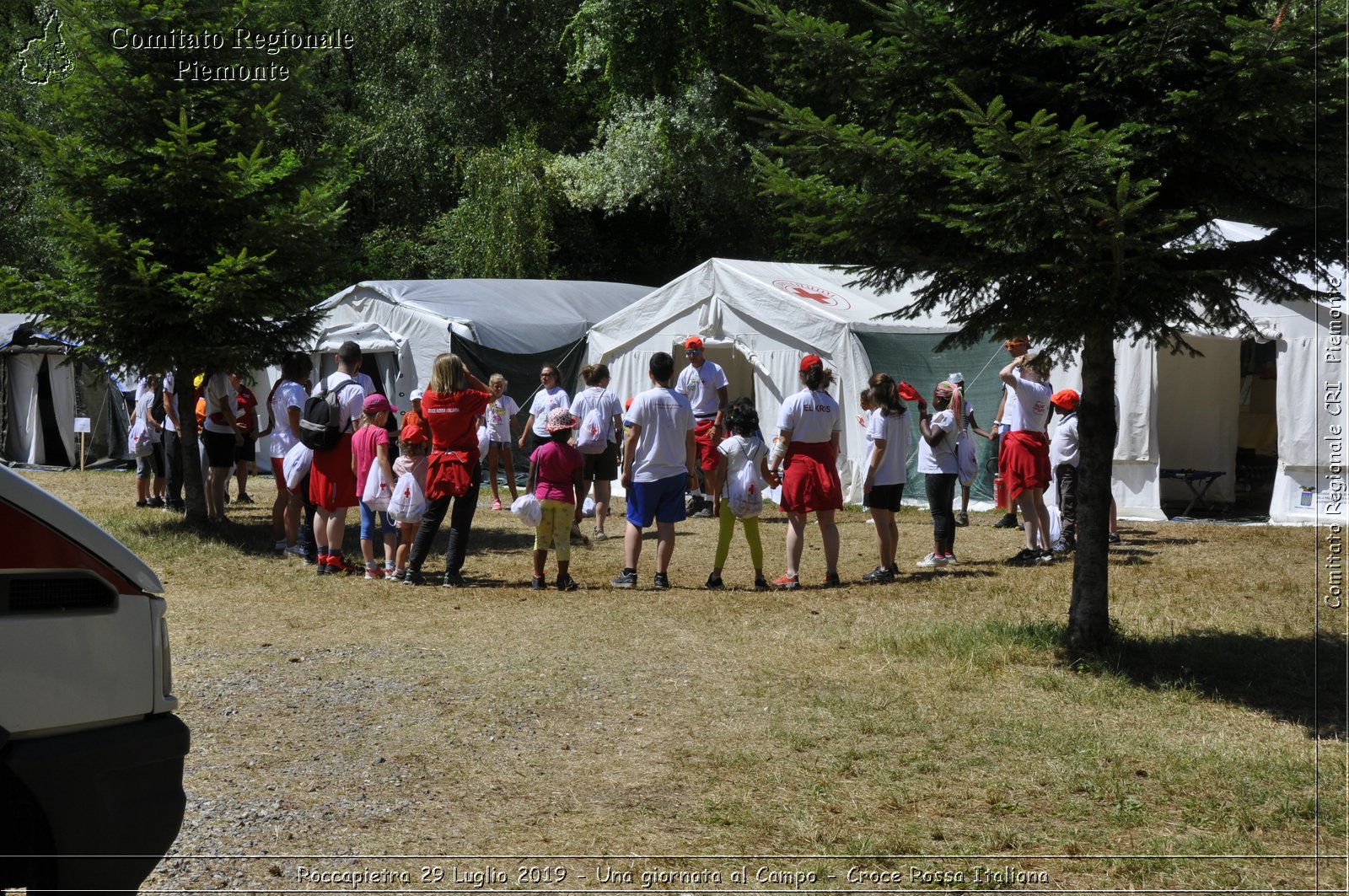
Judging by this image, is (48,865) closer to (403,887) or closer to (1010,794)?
(403,887)

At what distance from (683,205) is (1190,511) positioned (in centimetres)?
1534

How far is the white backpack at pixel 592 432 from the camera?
11273 mm

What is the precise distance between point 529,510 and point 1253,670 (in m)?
5.36

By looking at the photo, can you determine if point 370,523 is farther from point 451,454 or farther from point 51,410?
point 51,410

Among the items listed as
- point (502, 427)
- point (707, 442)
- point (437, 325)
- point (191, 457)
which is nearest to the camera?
point (191, 457)

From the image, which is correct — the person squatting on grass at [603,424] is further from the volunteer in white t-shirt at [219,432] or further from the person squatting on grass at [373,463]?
the volunteer in white t-shirt at [219,432]

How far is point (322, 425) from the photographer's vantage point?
33.7 ft

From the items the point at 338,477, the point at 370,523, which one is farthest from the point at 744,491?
the point at 338,477

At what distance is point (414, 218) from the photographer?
33.8m

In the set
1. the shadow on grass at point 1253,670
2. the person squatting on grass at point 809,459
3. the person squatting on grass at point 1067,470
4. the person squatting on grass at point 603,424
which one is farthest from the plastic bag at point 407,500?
the person squatting on grass at point 1067,470

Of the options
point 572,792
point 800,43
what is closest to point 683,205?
point 800,43

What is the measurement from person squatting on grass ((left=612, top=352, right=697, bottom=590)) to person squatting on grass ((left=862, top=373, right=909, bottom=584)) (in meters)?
1.66

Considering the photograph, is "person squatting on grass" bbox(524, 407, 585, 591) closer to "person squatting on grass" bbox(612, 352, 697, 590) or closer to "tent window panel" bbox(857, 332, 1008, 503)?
"person squatting on grass" bbox(612, 352, 697, 590)

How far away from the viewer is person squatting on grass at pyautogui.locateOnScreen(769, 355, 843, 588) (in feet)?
32.1
